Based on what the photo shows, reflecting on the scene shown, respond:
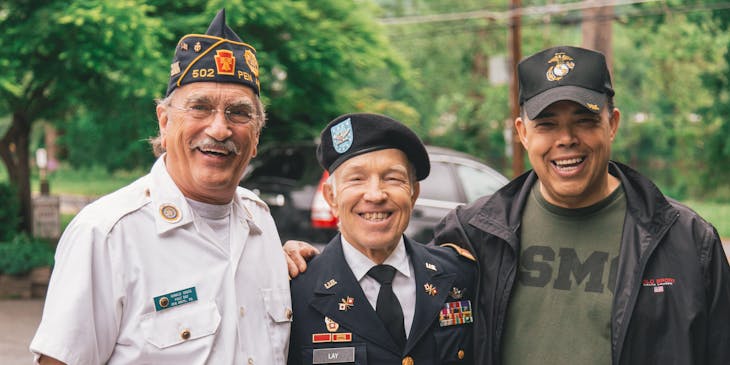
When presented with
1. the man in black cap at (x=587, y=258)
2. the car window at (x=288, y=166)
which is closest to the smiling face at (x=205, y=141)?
the man in black cap at (x=587, y=258)

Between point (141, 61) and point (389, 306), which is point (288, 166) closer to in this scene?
point (141, 61)

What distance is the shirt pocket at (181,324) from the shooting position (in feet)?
7.13

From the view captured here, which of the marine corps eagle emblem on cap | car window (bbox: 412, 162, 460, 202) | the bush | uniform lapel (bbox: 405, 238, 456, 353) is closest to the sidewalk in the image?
the bush

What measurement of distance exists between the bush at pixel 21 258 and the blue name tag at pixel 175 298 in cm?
737

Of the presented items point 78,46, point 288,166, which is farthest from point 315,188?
point 78,46

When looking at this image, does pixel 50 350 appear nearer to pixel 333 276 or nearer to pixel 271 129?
pixel 333 276

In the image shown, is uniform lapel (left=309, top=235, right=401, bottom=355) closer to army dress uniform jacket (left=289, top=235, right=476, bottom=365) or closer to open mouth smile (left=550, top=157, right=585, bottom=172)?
army dress uniform jacket (left=289, top=235, right=476, bottom=365)

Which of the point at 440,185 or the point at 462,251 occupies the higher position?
the point at 440,185

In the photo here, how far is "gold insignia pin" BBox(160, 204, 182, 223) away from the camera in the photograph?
2.30 m

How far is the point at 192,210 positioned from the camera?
238 cm

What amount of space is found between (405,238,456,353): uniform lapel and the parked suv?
4350 mm

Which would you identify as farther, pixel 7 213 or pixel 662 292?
pixel 7 213

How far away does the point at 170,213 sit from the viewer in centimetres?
231

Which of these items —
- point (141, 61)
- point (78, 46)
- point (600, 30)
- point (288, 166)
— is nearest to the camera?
point (288, 166)
